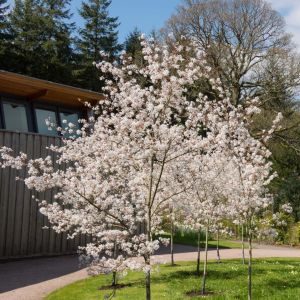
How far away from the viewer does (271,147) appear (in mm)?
26359

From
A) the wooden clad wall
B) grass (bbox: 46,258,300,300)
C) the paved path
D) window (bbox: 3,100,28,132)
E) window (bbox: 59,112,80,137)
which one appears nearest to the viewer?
Result: grass (bbox: 46,258,300,300)

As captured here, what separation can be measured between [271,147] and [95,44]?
18.0 m

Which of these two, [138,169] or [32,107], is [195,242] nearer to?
[32,107]

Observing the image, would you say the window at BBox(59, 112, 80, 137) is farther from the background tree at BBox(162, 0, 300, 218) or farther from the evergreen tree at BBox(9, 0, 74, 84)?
the evergreen tree at BBox(9, 0, 74, 84)

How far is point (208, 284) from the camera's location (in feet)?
29.7

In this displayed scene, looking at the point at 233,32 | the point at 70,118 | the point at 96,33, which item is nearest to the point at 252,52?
the point at 233,32

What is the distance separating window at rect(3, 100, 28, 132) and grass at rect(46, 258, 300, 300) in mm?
5694

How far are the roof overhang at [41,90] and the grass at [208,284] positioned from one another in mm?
5879

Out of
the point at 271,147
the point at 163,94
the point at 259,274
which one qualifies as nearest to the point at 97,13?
the point at 271,147

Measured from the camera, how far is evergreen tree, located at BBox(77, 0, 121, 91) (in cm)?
3619

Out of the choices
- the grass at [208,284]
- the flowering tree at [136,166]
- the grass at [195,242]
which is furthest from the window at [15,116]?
the grass at [195,242]

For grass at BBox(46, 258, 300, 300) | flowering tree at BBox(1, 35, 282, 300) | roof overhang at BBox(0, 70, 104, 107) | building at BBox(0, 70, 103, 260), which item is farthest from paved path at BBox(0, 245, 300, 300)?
roof overhang at BBox(0, 70, 104, 107)

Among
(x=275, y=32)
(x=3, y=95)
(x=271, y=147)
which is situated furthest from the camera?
(x=271, y=147)

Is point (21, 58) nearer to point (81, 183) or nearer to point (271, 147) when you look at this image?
point (271, 147)
